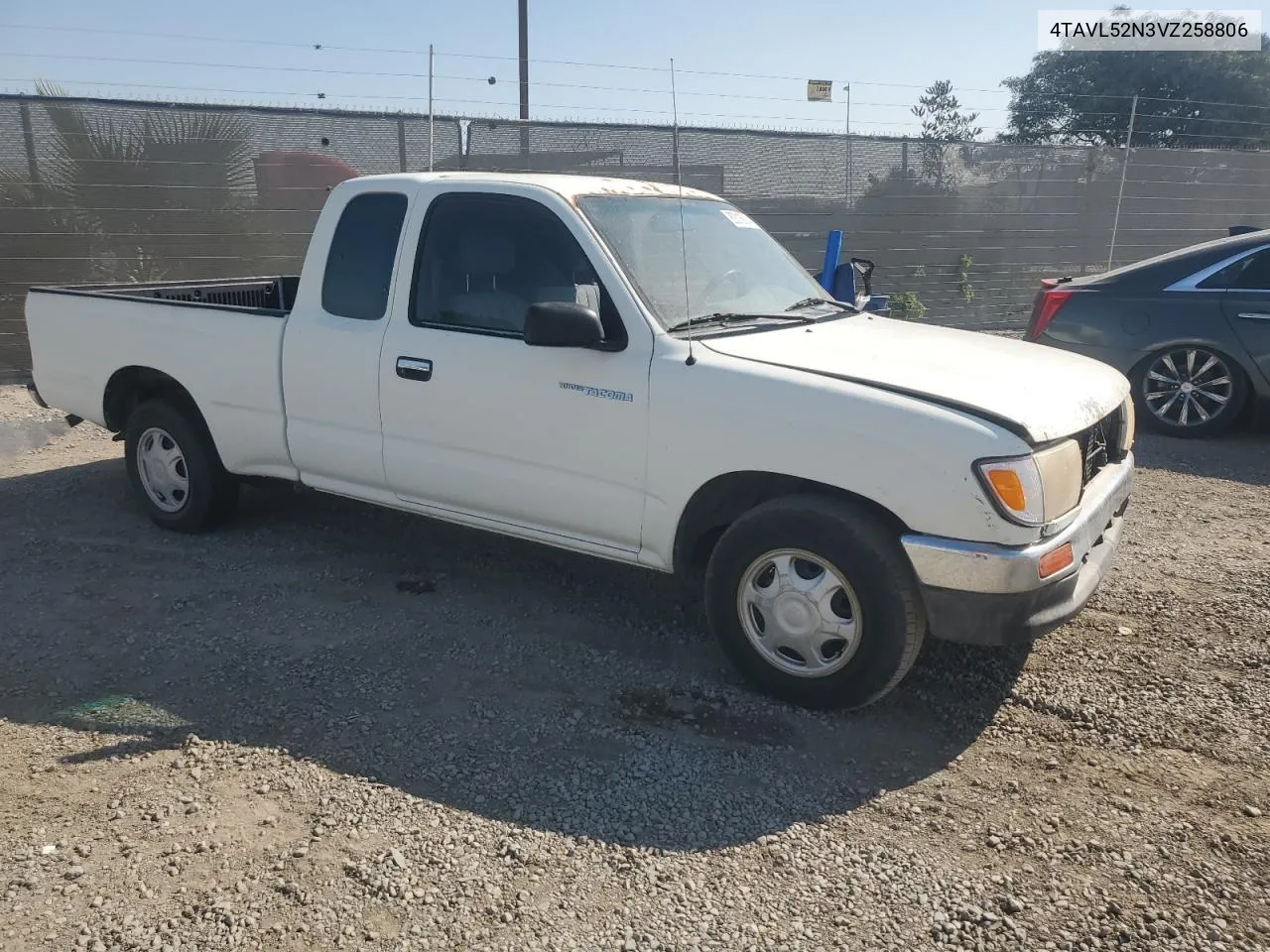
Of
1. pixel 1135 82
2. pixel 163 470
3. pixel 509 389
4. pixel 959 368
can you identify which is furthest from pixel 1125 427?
pixel 1135 82

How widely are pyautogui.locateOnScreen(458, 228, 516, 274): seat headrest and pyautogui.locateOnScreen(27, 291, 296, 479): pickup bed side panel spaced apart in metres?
1.07

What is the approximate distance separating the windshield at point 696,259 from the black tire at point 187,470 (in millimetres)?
2625

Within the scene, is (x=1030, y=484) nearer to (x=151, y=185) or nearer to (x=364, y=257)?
(x=364, y=257)

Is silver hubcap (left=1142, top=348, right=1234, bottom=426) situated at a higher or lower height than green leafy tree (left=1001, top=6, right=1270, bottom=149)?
lower

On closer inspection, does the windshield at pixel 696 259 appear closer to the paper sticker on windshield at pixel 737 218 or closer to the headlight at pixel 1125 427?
the paper sticker on windshield at pixel 737 218

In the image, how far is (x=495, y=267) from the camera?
455cm

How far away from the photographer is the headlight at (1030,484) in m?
3.38

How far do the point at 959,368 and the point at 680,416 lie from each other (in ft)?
3.48

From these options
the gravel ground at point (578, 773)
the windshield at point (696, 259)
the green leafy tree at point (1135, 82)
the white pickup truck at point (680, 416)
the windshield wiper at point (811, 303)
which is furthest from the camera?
the green leafy tree at point (1135, 82)

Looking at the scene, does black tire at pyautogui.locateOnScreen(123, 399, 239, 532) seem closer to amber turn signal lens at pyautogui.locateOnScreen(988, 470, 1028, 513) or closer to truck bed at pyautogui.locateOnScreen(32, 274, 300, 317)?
truck bed at pyautogui.locateOnScreen(32, 274, 300, 317)

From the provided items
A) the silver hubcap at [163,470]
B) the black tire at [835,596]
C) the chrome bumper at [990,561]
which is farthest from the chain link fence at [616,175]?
the chrome bumper at [990,561]

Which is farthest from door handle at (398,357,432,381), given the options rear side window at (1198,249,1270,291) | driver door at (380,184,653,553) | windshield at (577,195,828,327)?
rear side window at (1198,249,1270,291)

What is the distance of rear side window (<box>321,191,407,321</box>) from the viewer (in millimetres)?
4832

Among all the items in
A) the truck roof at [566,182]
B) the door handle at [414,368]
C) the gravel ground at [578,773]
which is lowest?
the gravel ground at [578,773]
